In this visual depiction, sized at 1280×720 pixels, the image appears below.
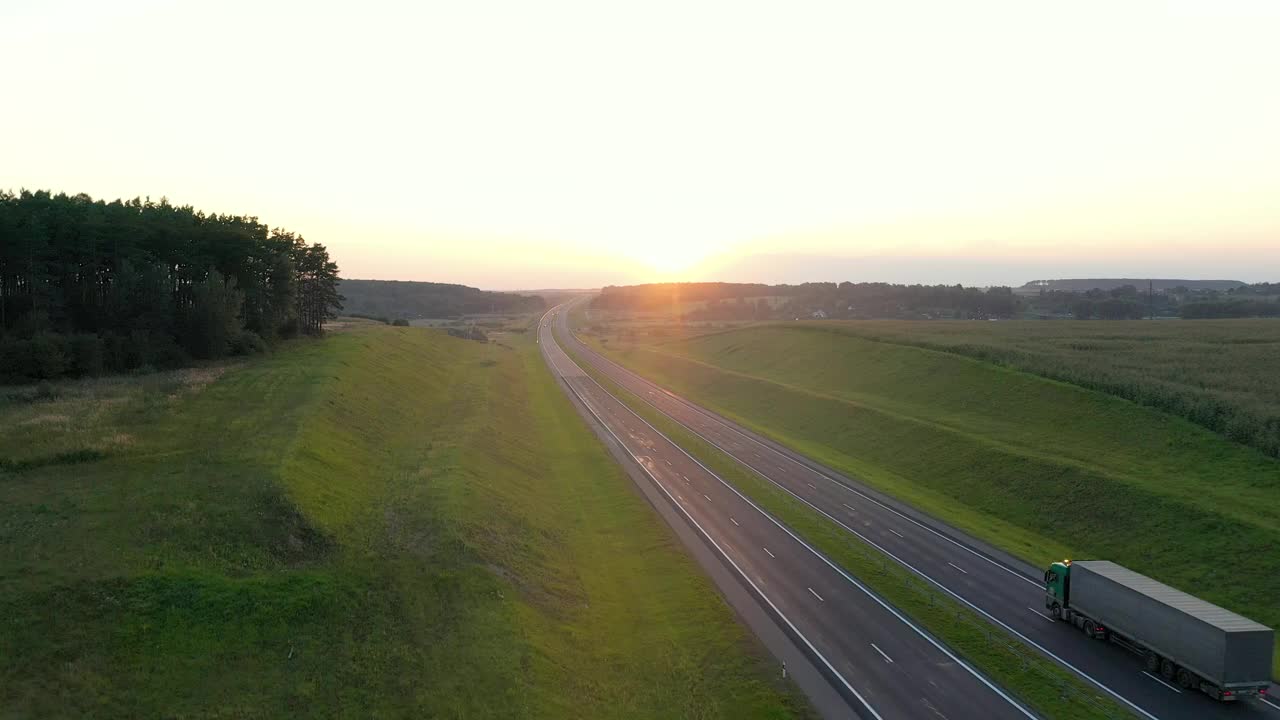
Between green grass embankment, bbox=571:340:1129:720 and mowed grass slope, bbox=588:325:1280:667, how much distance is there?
1004 centimetres

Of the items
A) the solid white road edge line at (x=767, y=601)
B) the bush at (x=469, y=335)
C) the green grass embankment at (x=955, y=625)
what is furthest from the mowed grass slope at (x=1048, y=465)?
the bush at (x=469, y=335)

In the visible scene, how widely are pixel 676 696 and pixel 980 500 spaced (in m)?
36.5

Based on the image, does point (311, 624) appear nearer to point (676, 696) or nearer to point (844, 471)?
point (676, 696)

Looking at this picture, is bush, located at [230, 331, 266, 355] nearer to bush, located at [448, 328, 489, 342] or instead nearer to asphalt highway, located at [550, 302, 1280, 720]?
asphalt highway, located at [550, 302, 1280, 720]

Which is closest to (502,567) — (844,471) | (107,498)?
(107,498)

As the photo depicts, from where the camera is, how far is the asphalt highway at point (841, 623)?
26.9 metres

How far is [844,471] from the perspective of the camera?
207ft

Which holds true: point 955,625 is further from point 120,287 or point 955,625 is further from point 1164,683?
point 120,287

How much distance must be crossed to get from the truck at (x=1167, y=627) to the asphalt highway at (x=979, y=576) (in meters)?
0.67

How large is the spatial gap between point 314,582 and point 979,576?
114 feet

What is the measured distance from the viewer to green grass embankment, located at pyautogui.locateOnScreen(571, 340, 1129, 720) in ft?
88.7

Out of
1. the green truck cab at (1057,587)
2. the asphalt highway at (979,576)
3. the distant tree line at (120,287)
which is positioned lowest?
the asphalt highway at (979,576)

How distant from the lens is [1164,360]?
8175cm

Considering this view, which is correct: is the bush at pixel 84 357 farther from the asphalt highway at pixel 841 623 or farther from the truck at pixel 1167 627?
the truck at pixel 1167 627
